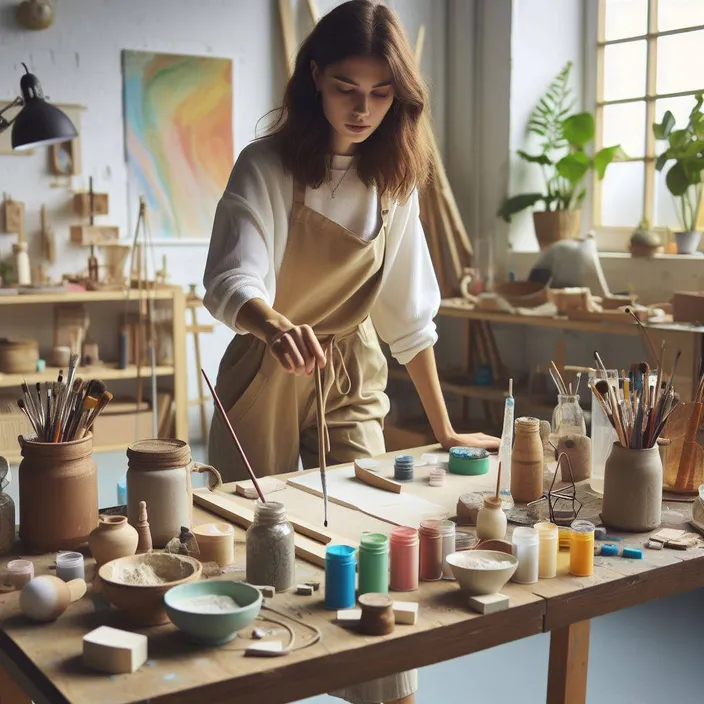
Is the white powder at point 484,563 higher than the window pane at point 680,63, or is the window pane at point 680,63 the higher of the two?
the window pane at point 680,63

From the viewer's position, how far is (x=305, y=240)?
220 cm

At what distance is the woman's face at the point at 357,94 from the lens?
196cm

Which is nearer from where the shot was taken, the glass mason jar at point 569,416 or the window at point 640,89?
the glass mason jar at point 569,416

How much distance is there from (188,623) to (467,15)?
527 cm

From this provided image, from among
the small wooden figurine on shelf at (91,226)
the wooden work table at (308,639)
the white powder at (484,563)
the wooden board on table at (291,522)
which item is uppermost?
the small wooden figurine on shelf at (91,226)

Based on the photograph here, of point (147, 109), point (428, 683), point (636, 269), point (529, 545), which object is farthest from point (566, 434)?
point (147, 109)

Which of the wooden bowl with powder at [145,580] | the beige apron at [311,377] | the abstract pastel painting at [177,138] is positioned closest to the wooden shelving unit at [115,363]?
the abstract pastel painting at [177,138]

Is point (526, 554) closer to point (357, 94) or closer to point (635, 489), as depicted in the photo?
point (635, 489)

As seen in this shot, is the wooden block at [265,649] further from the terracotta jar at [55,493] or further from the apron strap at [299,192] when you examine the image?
Answer: the apron strap at [299,192]

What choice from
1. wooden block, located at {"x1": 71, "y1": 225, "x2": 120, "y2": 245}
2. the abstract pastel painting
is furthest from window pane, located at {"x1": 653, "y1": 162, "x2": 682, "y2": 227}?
wooden block, located at {"x1": 71, "y1": 225, "x2": 120, "y2": 245}

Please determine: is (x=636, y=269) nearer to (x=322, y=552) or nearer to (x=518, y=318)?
(x=518, y=318)

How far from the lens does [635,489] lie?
5.65 feet

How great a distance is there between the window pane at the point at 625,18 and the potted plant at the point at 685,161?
0.68 metres

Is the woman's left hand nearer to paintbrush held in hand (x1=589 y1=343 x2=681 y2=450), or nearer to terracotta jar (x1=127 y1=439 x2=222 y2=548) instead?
paintbrush held in hand (x1=589 y1=343 x2=681 y2=450)
